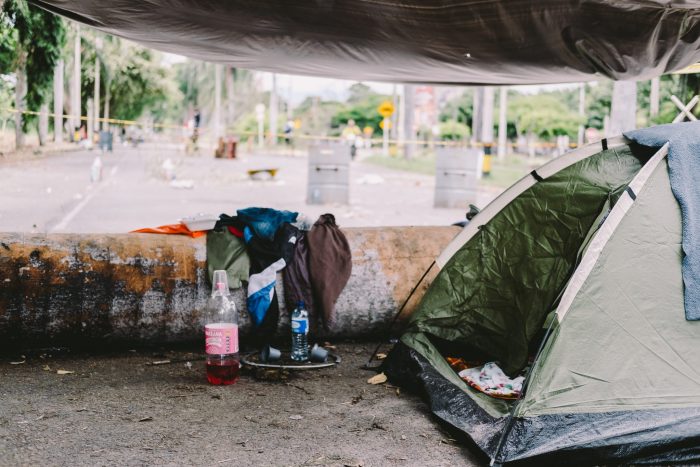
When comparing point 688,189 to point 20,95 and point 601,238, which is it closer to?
point 601,238

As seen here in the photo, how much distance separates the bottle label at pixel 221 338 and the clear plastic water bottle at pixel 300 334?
26.5 inches

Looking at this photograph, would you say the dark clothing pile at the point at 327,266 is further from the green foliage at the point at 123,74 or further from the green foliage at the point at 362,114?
the green foliage at the point at 362,114

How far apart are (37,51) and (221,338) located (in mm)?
10781

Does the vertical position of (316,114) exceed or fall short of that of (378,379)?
it exceeds it

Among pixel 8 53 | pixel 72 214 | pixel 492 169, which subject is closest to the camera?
pixel 8 53

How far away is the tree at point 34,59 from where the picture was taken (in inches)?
455

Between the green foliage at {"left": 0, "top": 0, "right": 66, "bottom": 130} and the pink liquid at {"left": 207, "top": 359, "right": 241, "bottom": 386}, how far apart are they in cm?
744

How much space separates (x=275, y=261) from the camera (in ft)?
17.2

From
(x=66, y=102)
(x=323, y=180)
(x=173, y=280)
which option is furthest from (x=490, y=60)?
(x=66, y=102)

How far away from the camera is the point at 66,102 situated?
40.4 m

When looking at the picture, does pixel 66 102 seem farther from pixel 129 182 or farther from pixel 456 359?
pixel 456 359

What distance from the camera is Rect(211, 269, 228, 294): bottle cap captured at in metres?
4.76

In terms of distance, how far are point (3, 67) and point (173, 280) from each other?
7.90 m

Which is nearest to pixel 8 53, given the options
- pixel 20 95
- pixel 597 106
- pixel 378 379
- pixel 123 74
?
pixel 20 95
